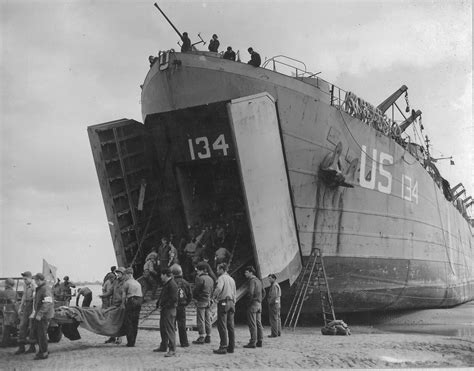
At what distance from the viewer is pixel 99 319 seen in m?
7.13

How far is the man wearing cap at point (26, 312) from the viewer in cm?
673

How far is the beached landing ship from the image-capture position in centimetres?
969

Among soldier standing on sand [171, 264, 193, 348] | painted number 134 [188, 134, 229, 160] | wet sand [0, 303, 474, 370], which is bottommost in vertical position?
wet sand [0, 303, 474, 370]

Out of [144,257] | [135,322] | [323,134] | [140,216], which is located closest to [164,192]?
[140,216]

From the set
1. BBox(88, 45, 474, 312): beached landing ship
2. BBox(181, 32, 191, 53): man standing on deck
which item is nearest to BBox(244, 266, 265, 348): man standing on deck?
BBox(88, 45, 474, 312): beached landing ship

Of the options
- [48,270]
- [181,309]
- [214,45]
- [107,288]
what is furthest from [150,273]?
[214,45]

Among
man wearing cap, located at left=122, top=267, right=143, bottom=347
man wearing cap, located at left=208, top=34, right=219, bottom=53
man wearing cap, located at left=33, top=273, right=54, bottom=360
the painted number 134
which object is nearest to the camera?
man wearing cap, located at left=33, top=273, right=54, bottom=360

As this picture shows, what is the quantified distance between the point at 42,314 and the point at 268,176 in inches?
197

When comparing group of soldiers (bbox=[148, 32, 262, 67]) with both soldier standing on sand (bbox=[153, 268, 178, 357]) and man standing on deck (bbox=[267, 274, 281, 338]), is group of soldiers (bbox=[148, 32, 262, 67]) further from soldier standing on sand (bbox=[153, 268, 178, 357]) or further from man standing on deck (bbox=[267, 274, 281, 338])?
soldier standing on sand (bbox=[153, 268, 178, 357])

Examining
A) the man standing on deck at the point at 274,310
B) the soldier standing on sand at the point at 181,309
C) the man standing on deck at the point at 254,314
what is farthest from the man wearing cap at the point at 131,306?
the man standing on deck at the point at 274,310

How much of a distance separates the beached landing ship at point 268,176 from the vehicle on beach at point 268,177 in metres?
0.03

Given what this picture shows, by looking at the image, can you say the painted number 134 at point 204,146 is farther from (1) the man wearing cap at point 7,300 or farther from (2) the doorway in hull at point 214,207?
(1) the man wearing cap at point 7,300

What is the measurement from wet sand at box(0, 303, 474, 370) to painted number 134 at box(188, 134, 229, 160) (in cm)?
404

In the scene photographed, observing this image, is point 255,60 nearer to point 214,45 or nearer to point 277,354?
point 214,45
